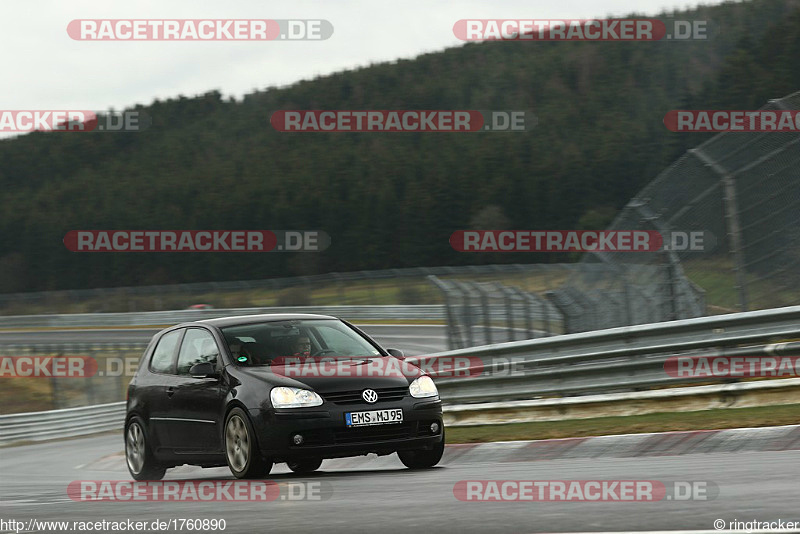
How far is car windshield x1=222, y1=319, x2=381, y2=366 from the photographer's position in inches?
373

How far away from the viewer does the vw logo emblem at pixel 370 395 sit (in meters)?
8.80

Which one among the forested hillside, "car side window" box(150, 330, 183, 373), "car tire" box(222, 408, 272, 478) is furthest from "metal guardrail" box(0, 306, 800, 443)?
the forested hillside

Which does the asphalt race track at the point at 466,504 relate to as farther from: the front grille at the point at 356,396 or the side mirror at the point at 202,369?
the side mirror at the point at 202,369

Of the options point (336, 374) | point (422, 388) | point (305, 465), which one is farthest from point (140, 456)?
point (422, 388)

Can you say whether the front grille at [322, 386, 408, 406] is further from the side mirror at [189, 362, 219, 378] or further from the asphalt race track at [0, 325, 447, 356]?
the asphalt race track at [0, 325, 447, 356]

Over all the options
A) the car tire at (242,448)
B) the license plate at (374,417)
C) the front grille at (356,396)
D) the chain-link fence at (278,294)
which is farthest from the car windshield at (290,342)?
the chain-link fence at (278,294)

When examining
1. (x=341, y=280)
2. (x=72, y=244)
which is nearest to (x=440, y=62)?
(x=72, y=244)

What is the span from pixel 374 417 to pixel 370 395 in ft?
0.56

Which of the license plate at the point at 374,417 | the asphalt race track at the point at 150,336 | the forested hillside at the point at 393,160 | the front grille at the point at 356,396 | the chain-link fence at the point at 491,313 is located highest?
the forested hillside at the point at 393,160

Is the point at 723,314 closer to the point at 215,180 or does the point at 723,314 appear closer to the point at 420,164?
the point at 420,164

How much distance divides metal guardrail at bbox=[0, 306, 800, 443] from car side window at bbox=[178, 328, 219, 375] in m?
3.93

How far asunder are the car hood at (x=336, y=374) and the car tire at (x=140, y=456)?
1.78 m

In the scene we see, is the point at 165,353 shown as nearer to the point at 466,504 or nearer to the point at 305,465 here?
the point at 305,465

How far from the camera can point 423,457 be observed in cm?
938
